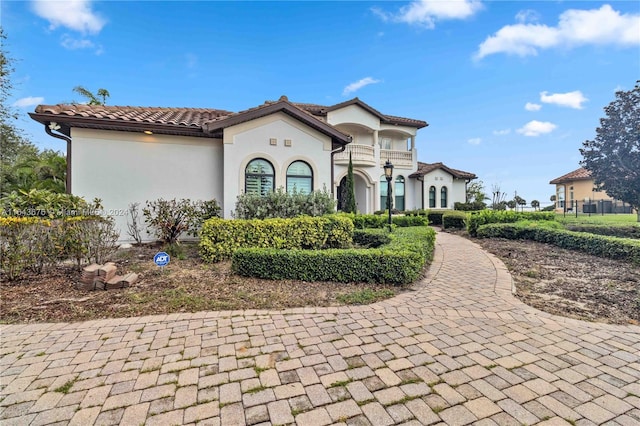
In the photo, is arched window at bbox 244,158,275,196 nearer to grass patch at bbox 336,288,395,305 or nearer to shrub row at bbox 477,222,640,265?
grass patch at bbox 336,288,395,305

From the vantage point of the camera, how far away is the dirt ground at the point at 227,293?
4.26 meters

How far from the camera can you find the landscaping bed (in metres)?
4.21

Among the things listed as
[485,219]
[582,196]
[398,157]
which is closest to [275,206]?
[485,219]

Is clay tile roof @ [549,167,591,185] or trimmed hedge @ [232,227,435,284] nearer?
trimmed hedge @ [232,227,435,284]

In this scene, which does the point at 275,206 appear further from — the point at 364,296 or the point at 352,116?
the point at 352,116

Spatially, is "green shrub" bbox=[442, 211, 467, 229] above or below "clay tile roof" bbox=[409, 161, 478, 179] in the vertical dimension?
below

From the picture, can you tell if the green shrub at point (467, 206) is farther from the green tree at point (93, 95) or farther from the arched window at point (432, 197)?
the green tree at point (93, 95)

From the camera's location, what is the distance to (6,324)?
12.4 ft

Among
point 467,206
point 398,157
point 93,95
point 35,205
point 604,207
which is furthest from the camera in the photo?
point 604,207

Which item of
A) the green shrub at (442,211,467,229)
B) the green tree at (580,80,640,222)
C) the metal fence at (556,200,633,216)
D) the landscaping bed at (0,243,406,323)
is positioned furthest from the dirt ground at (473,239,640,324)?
the metal fence at (556,200,633,216)

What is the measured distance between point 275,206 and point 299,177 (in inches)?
89.7

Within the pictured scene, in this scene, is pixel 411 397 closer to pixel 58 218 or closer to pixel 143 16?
pixel 58 218

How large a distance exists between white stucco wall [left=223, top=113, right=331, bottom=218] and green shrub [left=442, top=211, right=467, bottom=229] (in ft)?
29.4

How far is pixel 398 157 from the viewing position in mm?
22297
